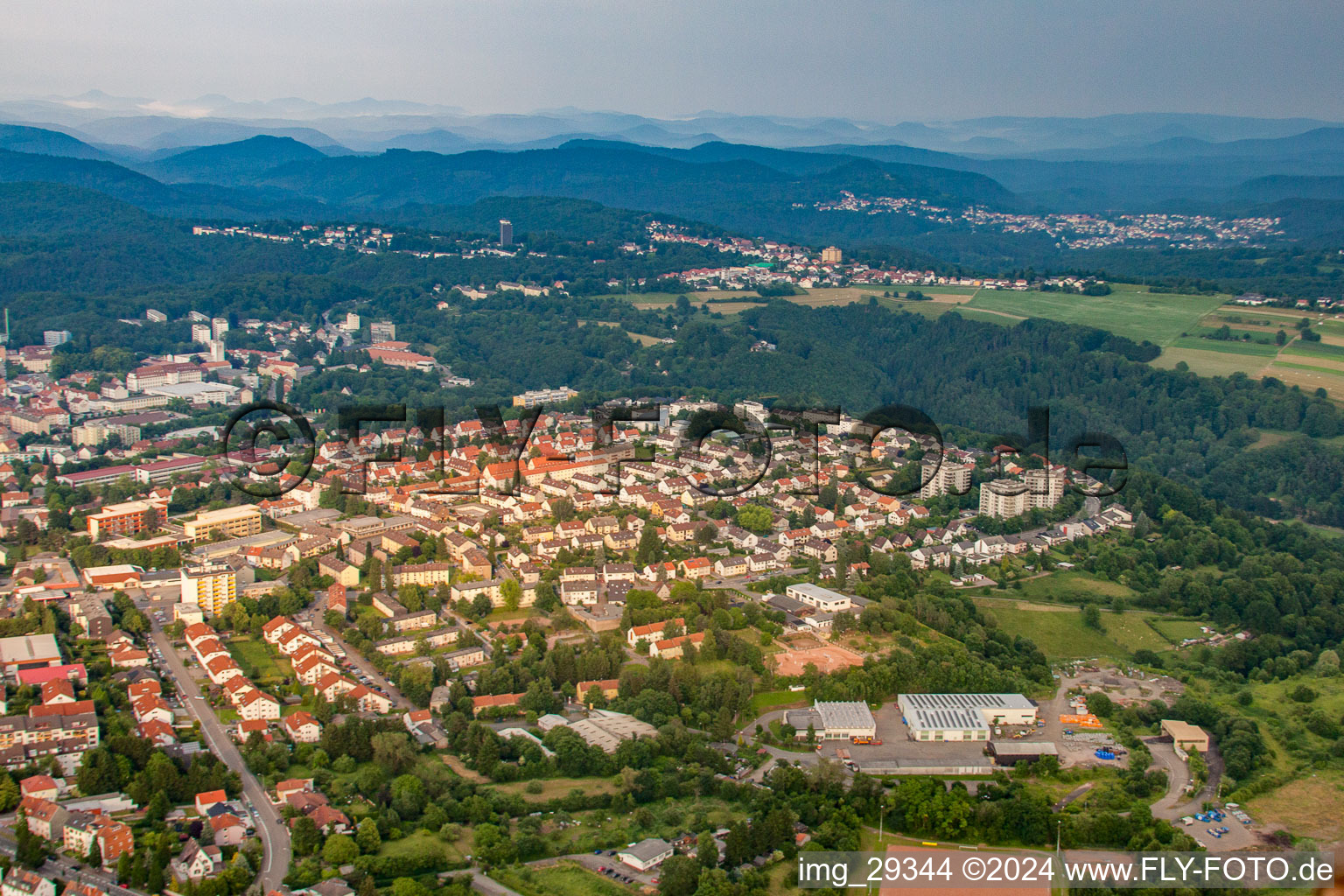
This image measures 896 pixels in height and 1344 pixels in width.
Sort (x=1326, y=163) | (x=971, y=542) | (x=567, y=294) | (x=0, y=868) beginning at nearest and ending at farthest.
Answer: (x=0, y=868) < (x=971, y=542) < (x=567, y=294) < (x=1326, y=163)

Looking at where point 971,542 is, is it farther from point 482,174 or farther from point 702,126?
point 702,126

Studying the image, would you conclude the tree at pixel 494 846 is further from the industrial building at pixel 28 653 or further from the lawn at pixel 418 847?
the industrial building at pixel 28 653

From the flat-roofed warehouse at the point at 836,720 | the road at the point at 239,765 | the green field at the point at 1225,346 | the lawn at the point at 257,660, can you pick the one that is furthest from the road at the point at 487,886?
the green field at the point at 1225,346

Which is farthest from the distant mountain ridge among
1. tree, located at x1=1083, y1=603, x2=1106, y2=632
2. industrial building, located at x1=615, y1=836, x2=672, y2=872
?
industrial building, located at x1=615, y1=836, x2=672, y2=872

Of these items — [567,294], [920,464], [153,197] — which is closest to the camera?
[920,464]

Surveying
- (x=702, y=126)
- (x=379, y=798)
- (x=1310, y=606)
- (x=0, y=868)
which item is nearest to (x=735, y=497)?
(x=1310, y=606)

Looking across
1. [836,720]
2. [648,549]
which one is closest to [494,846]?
[836,720]
